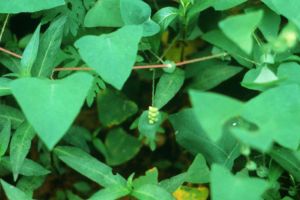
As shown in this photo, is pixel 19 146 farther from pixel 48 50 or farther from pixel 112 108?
pixel 112 108

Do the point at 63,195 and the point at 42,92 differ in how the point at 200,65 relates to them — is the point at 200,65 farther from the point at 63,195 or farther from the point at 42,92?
the point at 42,92

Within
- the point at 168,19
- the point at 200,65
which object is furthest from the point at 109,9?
the point at 200,65

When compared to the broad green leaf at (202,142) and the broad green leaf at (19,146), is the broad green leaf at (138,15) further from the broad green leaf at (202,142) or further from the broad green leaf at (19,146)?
the broad green leaf at (19,146)

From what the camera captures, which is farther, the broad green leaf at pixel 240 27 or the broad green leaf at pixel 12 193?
the broad green leaf at pixel 12 193

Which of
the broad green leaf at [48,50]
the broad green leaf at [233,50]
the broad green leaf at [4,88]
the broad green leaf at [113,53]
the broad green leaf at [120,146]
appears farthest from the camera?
the broad green leaf at [120,146]

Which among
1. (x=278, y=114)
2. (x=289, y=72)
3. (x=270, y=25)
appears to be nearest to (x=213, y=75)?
(x=270, y=25)

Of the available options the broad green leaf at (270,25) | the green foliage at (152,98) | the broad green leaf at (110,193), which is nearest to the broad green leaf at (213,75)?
the green foliage at (152,98)
